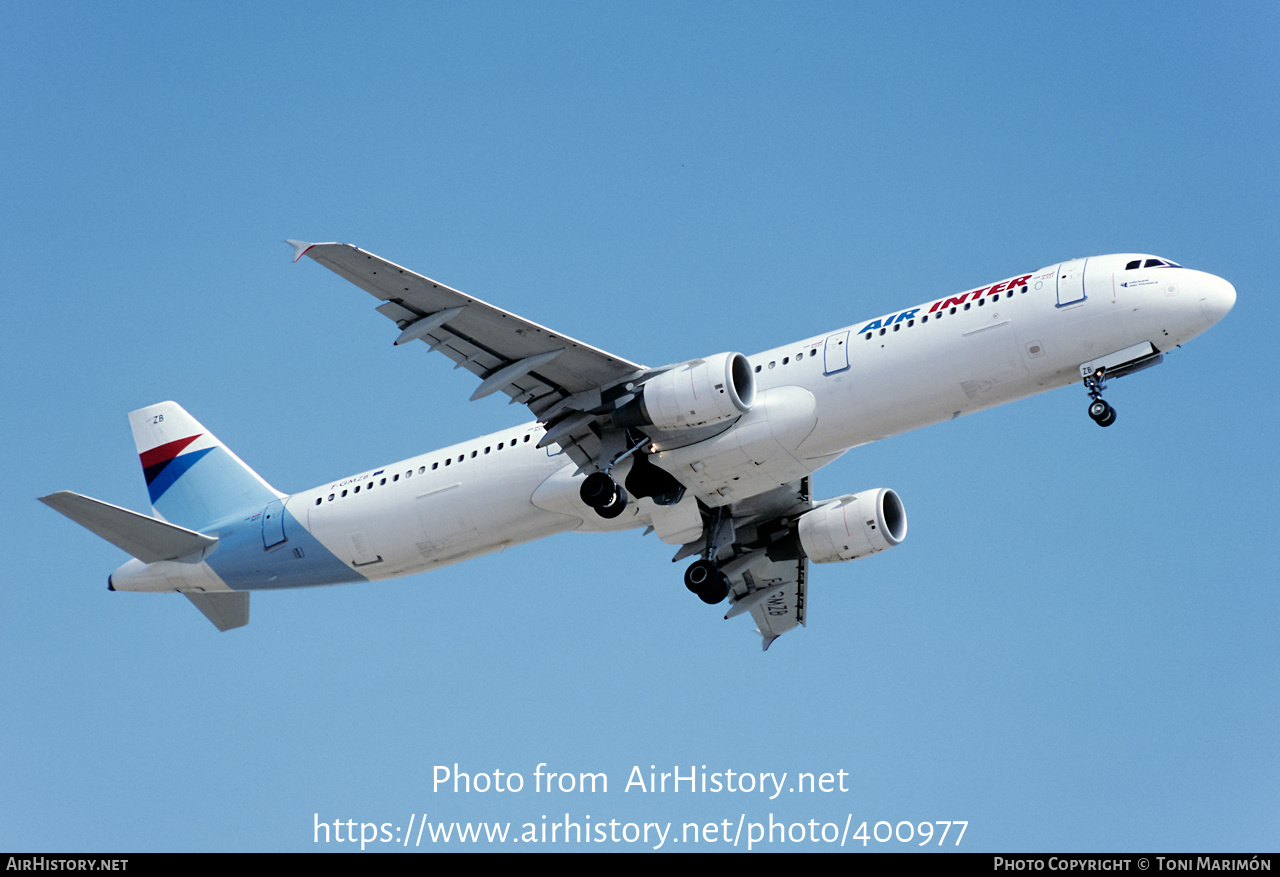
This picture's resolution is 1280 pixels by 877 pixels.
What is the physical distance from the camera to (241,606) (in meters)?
38.0

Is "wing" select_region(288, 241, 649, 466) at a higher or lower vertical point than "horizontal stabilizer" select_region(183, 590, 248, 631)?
higher

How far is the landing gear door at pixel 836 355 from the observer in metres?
30.2

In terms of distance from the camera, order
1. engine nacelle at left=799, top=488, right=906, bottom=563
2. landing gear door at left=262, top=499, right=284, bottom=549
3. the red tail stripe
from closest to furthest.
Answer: engine nacelle at left=799, top=488, right=906, bottom=563 → landing gear door at left=262, top=499, right=284, bottom=549 → the red tail stripe

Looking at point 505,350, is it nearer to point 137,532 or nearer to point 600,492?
point 600,492

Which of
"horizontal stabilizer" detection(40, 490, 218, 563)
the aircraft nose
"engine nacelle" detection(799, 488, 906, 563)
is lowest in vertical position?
"horizontal stabilizer" detection(40, 490, 218, 563)

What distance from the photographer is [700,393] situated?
97.2ft

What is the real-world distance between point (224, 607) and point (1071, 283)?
23.1 m

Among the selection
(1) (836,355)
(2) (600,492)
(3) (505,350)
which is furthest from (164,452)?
(1) (836,355)

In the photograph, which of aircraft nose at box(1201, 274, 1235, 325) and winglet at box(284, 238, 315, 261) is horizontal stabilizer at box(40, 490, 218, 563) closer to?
winglet at box(284, 238, 315, 261)

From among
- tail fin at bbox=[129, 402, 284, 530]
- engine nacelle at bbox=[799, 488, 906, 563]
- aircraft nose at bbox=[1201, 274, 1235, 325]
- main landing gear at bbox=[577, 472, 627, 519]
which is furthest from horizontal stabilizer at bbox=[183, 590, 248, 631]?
aircraft nose at bbox=[1201, 274, 1235, 325]

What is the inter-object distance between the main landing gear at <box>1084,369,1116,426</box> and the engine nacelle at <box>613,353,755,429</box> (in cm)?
701

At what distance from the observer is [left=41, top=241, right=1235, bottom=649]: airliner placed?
2912 centimetres

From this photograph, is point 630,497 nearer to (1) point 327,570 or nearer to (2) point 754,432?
(2) point 754,432

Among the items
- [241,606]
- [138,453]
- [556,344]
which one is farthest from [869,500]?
[138,453]
